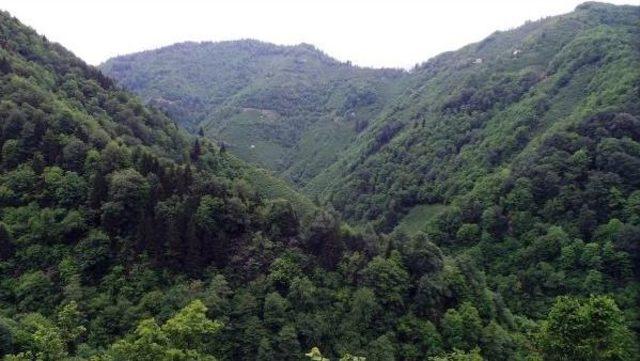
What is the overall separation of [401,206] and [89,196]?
121m

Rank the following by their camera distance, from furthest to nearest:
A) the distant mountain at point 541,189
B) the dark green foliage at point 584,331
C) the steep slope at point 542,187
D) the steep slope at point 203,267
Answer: the steep slope at point 542,187, the distant mountain at point 541,189, the steep slope at point 203,267, the dark green foliage at point 584,331

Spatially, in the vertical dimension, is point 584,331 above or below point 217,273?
below

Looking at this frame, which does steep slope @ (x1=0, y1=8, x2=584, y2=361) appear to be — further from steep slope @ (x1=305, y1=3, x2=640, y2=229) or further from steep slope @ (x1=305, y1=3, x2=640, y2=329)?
steep slope @ (x1=305, y1=3, x2=640, y2=229)

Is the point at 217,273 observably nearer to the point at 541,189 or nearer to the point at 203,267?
the point at 203,267

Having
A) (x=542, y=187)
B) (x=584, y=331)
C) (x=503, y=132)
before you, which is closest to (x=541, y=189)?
(x=542, y=187)

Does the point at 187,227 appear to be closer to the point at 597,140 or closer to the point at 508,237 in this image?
the point at 508,237

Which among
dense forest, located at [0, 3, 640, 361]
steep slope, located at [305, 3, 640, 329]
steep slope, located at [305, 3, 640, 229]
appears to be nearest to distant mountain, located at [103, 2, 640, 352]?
steep slope, located at [305, 3, 640, 329]

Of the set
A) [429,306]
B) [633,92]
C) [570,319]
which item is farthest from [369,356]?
[633,92]

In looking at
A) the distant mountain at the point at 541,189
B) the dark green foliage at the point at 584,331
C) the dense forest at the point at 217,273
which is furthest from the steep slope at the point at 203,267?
the distant mountain at the point at 541,189

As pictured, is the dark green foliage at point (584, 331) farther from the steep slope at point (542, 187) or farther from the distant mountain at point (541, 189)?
the steep slope at point (542, 187)

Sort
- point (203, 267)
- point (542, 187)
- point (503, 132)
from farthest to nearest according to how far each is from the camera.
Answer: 1. point (503, 132)
2. point (542, 187)
3. point (203, 267)

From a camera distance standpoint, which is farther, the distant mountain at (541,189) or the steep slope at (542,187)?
the steep slope at (542,187)

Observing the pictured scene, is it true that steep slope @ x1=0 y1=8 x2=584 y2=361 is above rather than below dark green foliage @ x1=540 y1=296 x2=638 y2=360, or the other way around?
above

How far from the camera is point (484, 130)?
7303 inches
